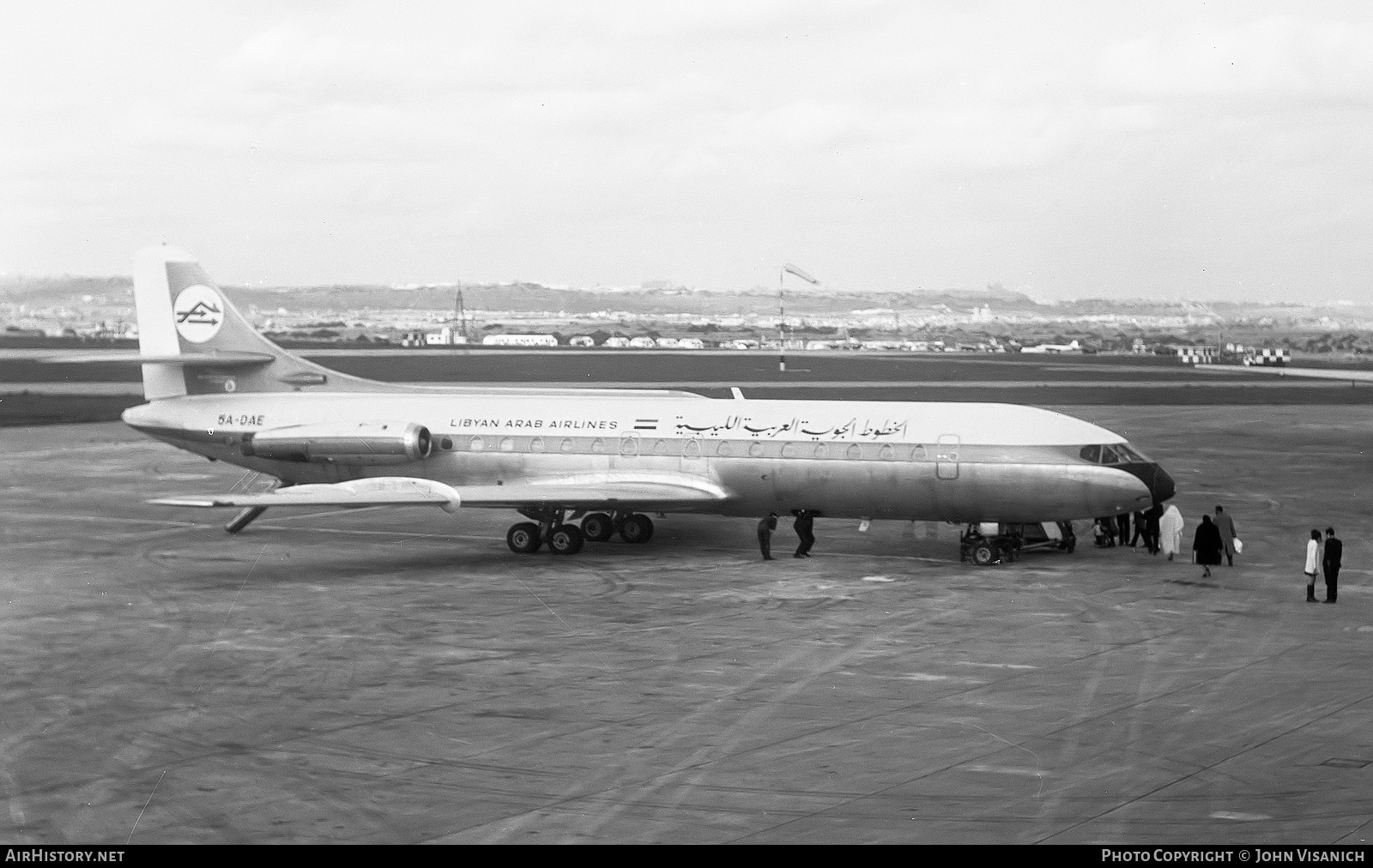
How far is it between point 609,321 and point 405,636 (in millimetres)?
151361

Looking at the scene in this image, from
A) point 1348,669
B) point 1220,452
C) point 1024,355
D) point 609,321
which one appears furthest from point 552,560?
point 609,321

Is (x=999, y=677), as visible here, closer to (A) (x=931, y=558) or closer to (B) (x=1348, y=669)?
(B) (x=1348, y=669)

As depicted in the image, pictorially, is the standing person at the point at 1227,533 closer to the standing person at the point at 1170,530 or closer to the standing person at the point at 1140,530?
the standing person at the point at 1170,530

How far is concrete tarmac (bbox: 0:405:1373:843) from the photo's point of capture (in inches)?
589

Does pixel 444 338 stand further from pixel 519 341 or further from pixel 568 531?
pixel 568 531

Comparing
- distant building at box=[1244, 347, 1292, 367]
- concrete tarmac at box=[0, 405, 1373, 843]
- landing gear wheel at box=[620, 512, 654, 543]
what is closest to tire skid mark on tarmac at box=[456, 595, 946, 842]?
concrete tarmac at box=[0, 405, 1373, 843]

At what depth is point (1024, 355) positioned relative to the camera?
481 ft

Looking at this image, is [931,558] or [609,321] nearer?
[931,558]

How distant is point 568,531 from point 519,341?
12619cm

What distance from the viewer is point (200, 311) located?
37.0 meters

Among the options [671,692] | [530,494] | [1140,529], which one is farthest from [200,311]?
[1140,529]

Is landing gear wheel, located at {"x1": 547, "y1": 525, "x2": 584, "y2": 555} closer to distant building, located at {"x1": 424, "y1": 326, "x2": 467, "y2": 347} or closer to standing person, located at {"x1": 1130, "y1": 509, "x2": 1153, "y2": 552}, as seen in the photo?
standing person, located at {"x1": 1130, "y1": 509, "x2": 1153, "y2": 552}

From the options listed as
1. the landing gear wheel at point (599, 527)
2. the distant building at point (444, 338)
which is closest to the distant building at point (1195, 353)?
the distant building at point (444, 338)

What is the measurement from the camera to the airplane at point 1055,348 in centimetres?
15888
